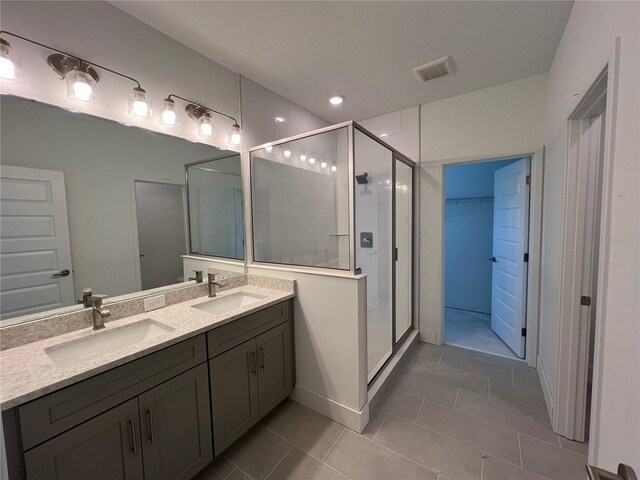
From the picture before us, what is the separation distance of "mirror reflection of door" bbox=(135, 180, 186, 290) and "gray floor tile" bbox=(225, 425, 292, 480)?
1165mm

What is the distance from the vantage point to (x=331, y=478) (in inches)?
58.6

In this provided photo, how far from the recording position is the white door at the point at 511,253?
8.55 ft

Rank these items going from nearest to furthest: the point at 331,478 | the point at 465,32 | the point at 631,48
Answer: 1. the point at 631,48
2. the point at 331,478
3. the point at 465,32

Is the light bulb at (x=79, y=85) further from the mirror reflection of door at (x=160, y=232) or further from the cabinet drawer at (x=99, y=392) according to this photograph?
the cabinet drawer at (x=99, y=392)

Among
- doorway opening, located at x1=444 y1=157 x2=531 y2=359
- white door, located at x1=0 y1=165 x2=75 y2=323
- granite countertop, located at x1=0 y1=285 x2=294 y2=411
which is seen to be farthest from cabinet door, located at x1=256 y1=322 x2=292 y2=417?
doorway opening, located at x1=444 y1=157 x2=531 y2=359

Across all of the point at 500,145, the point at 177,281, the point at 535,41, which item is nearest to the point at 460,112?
the point at 500,145

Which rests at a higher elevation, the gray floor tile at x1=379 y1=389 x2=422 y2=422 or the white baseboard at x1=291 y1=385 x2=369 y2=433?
the white baseboard at x1=291 y1=385 x2=369 y2=433

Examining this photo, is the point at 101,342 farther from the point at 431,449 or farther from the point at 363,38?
the point at 363,38

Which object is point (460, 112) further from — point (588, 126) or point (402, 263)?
point (402, 263)

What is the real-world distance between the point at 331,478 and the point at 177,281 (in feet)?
5.08

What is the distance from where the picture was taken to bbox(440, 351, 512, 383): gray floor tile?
7.98 ft

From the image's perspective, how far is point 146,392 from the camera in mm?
1203

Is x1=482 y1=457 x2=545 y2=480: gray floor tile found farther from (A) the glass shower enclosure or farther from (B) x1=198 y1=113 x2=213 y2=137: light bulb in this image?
(B) x1=198 y1=113 x2=213 y2=137: light bulb

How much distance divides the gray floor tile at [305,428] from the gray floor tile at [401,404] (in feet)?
1.40
